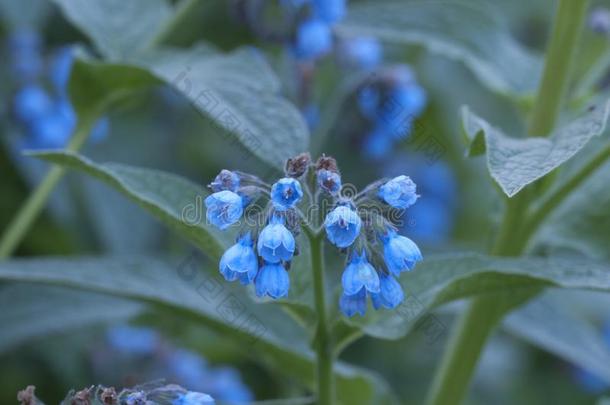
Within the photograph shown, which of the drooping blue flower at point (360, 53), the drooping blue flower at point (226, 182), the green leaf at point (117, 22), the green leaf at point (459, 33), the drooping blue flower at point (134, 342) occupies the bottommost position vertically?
the drooping blue flower at point (226, 182)

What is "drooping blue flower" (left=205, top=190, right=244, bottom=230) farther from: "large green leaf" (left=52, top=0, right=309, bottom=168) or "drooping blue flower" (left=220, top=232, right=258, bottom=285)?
"large green leaf" (left=52, top=0, right=309, bottom=168)

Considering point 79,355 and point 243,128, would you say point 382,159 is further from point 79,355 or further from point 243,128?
point 243,128

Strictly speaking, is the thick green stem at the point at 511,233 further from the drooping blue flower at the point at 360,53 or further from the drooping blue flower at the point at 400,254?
the drooping blue flower at the point at 360,53

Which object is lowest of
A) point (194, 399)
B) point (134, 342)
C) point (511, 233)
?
point (194, 399)

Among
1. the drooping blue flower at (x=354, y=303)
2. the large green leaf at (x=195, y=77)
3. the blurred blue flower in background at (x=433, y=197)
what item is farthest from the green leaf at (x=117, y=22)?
the blurred blue flower in background at (x=433, y=197)

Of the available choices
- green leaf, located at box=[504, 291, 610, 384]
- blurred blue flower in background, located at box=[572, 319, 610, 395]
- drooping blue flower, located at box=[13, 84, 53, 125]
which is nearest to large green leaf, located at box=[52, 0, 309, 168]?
drooping blue flower, located at box=[13, 84, 53, 125]

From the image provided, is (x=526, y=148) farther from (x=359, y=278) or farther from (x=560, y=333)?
(x=560, y=333)

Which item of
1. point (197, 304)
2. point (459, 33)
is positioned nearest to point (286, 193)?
point (197, 304)
